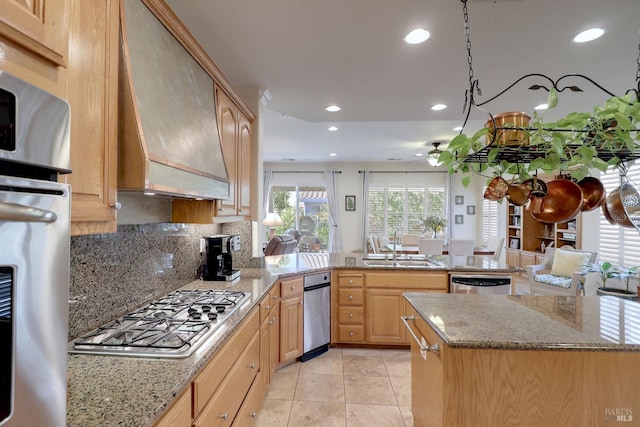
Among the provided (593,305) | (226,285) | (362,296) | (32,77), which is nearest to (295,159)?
(362,296)

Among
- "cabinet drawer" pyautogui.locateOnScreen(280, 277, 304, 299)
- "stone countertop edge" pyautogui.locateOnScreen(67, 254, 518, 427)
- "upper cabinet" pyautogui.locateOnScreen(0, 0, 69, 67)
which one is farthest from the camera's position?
"cabinet drawer" pyautogui.locateOnScreen(280, 277, 304, 299)

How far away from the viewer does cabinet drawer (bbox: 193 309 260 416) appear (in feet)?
3.81

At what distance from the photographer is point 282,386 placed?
2.68m

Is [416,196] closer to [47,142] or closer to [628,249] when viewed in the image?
[628,249]

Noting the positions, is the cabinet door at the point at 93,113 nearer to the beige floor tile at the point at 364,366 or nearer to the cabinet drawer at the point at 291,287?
the cabinet drawer at the point at 291,287

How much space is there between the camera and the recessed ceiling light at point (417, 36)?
6.81 ft

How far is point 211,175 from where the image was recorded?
1.85 meters

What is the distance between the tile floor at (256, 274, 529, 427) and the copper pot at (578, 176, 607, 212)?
177 centimetres

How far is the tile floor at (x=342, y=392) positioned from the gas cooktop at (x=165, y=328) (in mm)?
1030

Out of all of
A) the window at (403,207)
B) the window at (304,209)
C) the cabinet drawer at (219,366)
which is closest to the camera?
the cabinet drawer at (219,366)

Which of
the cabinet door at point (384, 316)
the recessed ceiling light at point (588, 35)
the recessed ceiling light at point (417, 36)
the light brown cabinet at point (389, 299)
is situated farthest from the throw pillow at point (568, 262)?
the recessed ceiling light at point (417, 36)

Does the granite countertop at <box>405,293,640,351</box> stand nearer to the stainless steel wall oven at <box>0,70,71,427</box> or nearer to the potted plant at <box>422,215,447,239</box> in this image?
the stainless steel wall oven at <box>0,70,71,427</box>

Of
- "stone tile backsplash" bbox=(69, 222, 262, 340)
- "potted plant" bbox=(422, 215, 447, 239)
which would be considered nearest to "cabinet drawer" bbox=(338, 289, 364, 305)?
"stone tile backsplash" bbox=(69, 222, 262, 340)

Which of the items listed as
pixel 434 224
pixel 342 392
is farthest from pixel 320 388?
pixel 434 224
